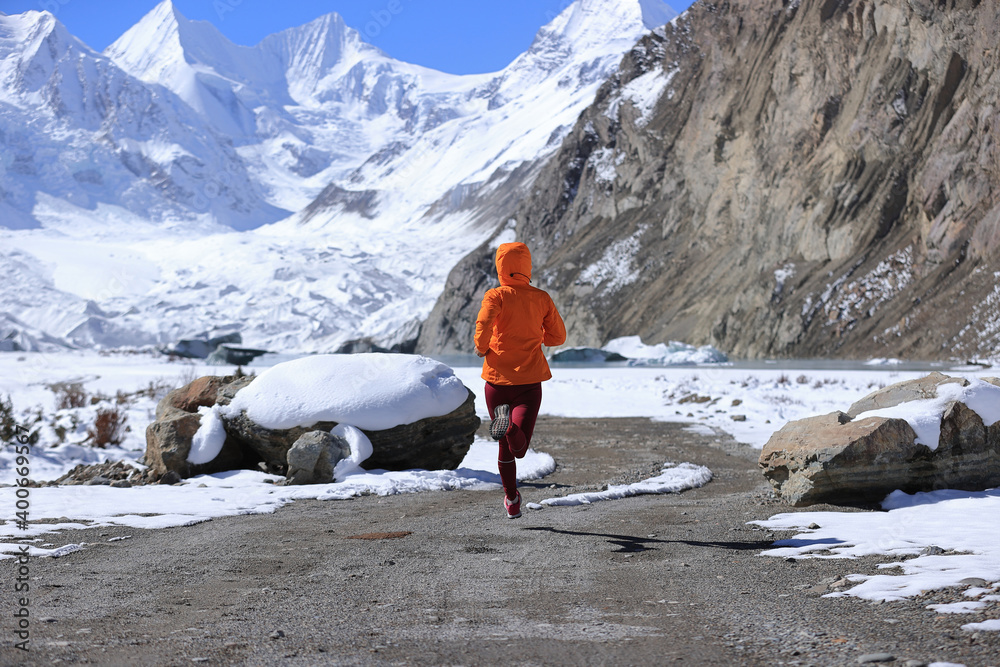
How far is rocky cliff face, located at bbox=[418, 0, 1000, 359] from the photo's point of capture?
37.3 m

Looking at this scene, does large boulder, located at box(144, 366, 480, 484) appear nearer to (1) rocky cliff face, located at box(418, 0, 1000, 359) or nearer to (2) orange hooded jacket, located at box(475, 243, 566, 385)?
(2) orange hooded jacket, located at box(475, 243, 566, 385)

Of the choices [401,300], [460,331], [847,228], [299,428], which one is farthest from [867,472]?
[401,300]

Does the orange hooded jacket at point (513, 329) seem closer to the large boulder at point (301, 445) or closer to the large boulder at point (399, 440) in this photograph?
the large boulder at point (301, 445)

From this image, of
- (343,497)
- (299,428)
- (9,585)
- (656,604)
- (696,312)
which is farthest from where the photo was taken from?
(696,312)

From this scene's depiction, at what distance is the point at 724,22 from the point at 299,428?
184 feet

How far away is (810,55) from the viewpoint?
4722 cm

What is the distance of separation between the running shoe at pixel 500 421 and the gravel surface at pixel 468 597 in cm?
62

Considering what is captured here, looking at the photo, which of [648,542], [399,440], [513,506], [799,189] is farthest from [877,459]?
[799,189]

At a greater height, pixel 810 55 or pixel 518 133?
pixel 518 133

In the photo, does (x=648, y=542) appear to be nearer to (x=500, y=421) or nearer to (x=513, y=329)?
(x=500, y=421)

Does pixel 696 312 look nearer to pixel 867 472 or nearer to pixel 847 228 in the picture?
pixel 847 228

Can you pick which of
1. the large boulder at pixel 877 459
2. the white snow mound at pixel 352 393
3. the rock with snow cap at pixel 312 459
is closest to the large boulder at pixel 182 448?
the white snow mound at pixel 352 393

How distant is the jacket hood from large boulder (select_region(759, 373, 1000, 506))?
7.61 feet

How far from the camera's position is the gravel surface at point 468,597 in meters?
3.02
